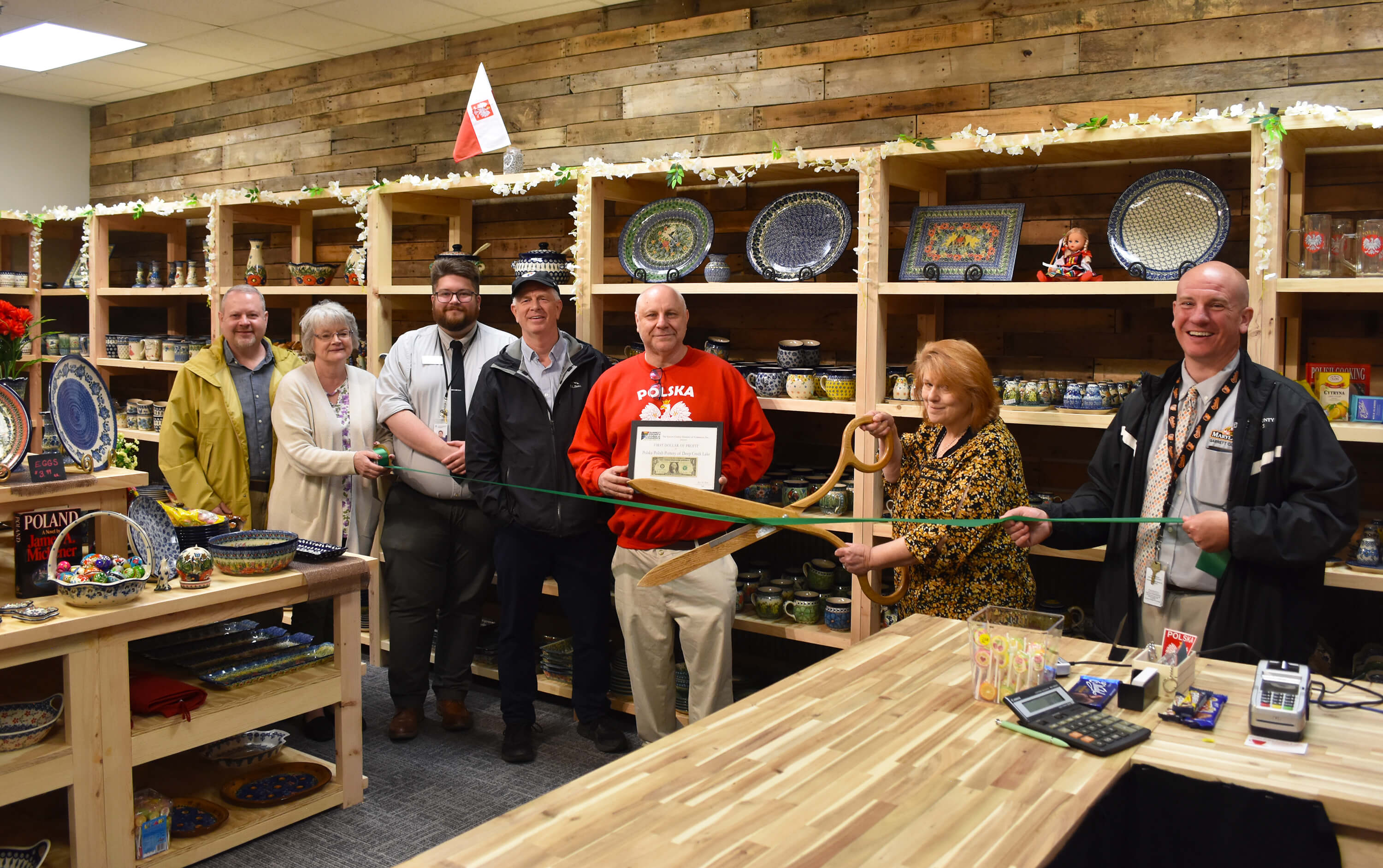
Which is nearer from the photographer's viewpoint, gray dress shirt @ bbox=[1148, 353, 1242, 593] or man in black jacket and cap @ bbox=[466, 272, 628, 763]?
gray dress shirt @ bbox=[1148, 353, 1242, 593]

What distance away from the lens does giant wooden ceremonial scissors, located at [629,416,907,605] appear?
218 cm

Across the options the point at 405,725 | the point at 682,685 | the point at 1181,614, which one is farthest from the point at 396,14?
the point at 1181,614

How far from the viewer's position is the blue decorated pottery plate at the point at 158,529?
2998mm

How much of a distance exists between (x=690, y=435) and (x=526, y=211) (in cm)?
217

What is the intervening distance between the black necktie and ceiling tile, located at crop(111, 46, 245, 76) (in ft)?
10.4

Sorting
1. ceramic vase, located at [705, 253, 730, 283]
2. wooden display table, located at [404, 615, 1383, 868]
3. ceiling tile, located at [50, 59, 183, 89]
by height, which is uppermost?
ceiling tile, located at [50, 59, 183, 89]

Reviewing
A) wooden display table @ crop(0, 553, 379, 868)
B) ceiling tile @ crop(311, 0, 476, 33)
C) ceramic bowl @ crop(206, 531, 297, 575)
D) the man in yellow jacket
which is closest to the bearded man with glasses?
the man in yellow jacket

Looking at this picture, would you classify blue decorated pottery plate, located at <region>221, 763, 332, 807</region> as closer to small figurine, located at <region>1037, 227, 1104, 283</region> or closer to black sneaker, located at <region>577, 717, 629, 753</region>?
black sneaker, located at <region>577, 717, 629, 753</region>

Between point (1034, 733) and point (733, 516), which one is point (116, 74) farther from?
point (1034, 733)

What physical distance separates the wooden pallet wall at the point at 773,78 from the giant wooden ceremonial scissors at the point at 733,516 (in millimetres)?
1715

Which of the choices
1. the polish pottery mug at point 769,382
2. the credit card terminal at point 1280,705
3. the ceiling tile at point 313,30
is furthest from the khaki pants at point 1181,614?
the ceiling tile at point 313,30

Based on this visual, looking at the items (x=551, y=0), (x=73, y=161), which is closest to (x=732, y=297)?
(x=551, y=0)

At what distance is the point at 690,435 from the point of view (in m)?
3.28

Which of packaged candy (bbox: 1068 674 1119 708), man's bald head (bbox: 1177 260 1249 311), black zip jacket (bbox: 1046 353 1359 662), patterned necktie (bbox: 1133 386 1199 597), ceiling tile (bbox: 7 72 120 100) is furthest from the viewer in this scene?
ceiling tile (bbox: 7 72 120 100)
